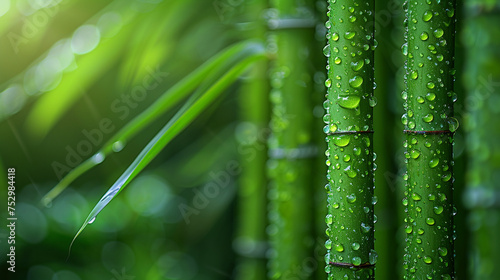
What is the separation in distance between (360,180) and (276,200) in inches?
8.8

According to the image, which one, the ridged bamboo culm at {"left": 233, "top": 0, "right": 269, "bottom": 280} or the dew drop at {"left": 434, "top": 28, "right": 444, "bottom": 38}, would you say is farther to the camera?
the ridged bamboo culm at {"left": 233, "top": 0, "right": 269, "bottom": 280}

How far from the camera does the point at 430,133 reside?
461mm

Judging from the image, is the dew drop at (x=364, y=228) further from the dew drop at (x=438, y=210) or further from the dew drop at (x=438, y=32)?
the dew drop at (x=438, y=32)

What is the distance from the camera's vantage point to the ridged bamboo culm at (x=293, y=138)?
2.06 feet

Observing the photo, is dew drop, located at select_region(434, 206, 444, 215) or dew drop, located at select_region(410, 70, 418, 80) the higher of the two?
dew drop, located at select_region(410, 70, 418, 80)

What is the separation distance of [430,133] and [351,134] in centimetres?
7

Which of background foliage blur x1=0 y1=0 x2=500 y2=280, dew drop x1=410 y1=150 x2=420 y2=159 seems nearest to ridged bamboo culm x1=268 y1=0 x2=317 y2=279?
dew drop x1=410 y1=150 x2=420 y2=159

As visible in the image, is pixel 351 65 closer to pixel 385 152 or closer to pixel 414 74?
pixel 414 74

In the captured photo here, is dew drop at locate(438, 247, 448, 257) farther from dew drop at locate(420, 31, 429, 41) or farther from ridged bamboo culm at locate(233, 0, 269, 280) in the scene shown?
ridged bamboo culm at locate(233, 0, 269, 280)

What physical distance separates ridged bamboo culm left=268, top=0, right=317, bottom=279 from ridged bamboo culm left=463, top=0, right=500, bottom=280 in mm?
206

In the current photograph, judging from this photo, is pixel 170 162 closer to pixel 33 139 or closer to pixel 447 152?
pixel 33 139

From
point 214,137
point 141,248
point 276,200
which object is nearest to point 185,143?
point 214,137

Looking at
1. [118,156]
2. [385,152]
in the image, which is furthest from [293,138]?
[118,156]

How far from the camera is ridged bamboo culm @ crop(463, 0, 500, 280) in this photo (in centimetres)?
45
